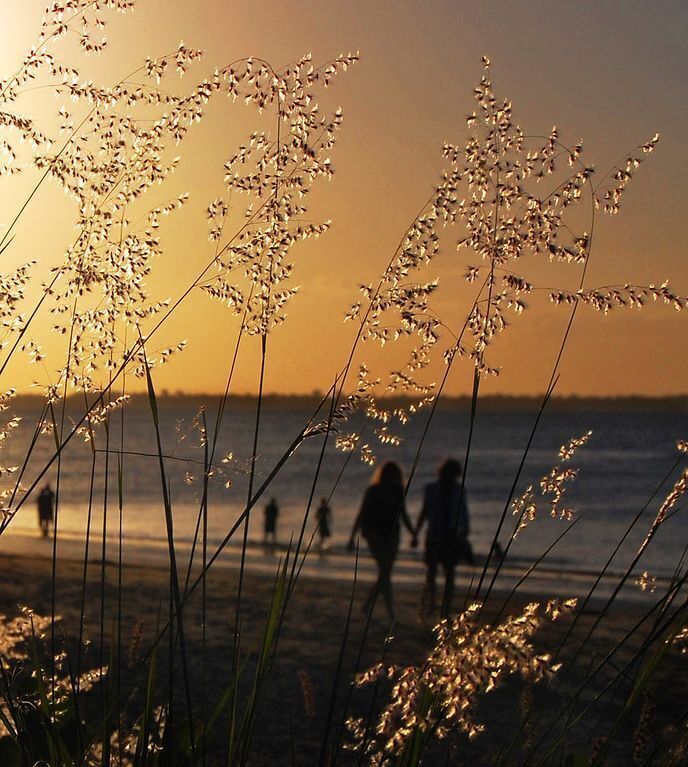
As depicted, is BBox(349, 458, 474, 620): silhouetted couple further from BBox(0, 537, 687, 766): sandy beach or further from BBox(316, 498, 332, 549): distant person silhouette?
BBox(0, 537, 687, 766): sandy beach

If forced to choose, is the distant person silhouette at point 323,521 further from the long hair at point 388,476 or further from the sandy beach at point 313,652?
the long hair at point 388,476

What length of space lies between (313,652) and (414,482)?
53.5 metres

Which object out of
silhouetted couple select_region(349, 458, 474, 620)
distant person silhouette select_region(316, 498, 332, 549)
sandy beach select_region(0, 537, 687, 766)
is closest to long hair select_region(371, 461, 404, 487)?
silhouetted couple select_region(349, 458, 474, 620)

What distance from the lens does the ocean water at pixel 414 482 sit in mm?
7180

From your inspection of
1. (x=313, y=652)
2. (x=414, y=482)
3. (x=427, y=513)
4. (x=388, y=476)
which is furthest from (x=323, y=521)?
(x=414, y=482)

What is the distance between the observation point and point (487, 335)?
8.52 feet

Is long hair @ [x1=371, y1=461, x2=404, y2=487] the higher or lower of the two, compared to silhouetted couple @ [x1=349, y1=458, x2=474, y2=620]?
higher

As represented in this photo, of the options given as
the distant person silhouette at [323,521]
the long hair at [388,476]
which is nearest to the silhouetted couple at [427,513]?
the long hair at [388,476]

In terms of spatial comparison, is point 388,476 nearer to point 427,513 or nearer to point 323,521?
point 427,513

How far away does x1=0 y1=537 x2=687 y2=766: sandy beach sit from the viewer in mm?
4242

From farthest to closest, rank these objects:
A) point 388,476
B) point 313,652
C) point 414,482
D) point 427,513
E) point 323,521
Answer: point 414,482, point 388,476, point 427,513, point 313,652, point 323,521

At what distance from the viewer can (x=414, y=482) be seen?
207 ft

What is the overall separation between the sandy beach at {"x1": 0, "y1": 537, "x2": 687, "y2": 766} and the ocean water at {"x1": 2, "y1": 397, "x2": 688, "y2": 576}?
2.64 ft

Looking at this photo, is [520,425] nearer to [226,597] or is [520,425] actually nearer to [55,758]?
[226,597]
